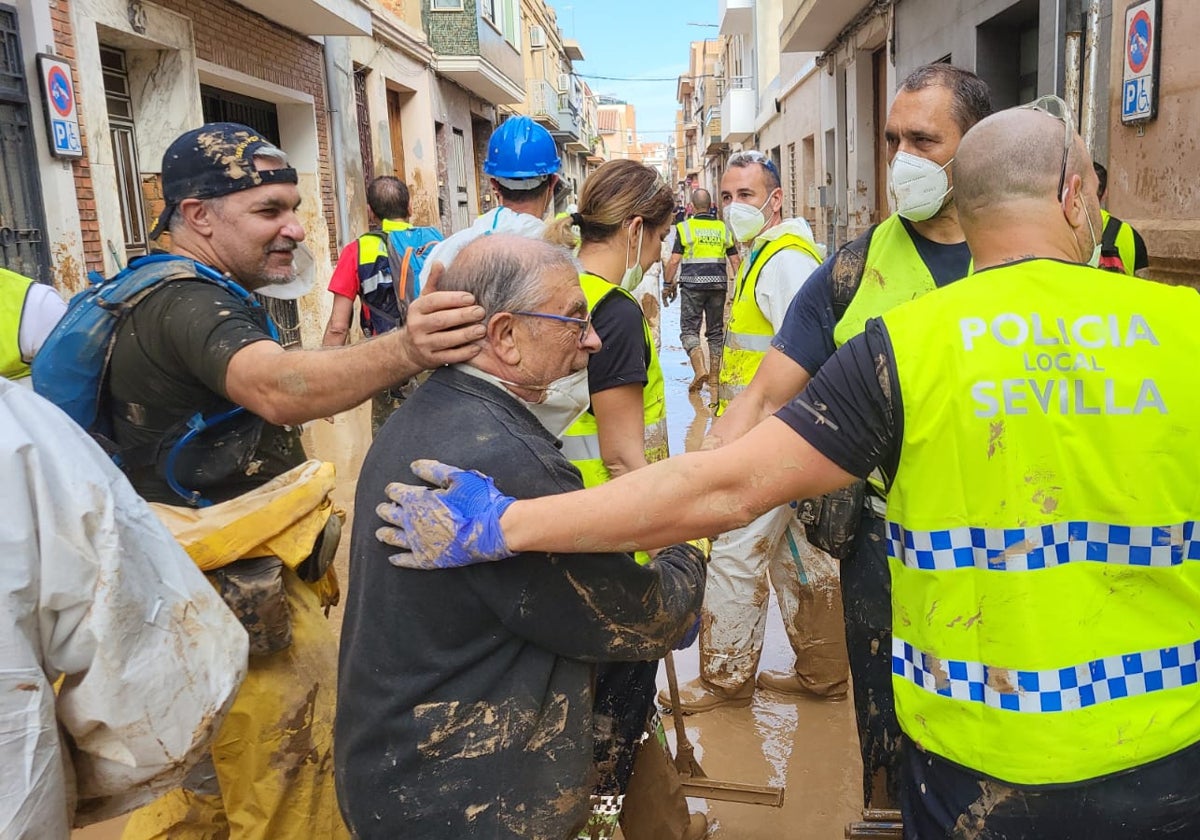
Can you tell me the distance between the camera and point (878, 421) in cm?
146

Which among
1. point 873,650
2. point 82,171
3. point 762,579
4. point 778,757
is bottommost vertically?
point 778,757

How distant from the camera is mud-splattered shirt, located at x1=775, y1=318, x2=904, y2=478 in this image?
1.45 m

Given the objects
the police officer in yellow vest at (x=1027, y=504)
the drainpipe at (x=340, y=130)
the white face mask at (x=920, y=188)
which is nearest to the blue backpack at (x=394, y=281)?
the white face mask at (x=920, y=188)

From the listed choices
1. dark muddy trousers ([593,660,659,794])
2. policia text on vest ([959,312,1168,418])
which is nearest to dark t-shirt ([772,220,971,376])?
dark muddy trousers ([593,660,659,794])

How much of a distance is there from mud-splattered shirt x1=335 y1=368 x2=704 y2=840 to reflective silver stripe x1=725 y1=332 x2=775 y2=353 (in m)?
2.17

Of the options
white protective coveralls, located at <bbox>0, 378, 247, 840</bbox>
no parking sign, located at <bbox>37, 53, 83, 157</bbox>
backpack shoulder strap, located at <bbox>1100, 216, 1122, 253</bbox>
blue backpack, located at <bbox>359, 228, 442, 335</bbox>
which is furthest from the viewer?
no parking sign, located at <bbox>37, 53, 83, 157</bbox>

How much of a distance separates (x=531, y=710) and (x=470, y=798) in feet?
0.62

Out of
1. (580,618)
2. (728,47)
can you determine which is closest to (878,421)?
(580,618)

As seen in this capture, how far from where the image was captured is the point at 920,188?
2.40 m

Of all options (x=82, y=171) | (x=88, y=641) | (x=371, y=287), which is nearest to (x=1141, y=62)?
(x=371, y=287)

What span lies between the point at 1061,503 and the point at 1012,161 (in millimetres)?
572

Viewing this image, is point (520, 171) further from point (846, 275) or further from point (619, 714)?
point (619, 714)

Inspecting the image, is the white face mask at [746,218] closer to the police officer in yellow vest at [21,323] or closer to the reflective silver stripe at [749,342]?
the reflective silver stripe at [749,342]

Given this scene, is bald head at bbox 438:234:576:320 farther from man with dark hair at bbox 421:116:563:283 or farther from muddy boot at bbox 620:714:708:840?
man with dark hair at bbox 421:116:563:283
